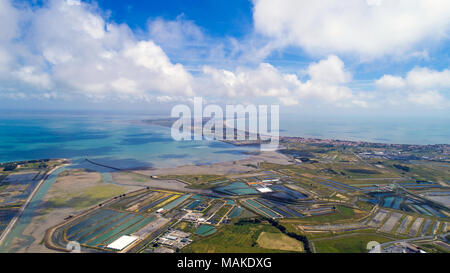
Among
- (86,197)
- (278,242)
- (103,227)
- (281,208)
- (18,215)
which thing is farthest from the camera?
(86,197)

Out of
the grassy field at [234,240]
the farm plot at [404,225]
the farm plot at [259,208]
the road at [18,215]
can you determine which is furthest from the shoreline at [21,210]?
the farm plot at [404,225]

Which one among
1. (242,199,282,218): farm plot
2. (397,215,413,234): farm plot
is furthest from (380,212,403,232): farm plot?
(242,199,282,218): farm plot

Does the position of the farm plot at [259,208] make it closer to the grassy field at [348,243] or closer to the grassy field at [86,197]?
the grassy field at [348,243]

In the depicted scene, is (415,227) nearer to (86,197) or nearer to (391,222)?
(391,222)

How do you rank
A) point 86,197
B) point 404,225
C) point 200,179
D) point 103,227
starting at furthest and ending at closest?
point 200,179 → point 86,197 → point 404,225 → point 103,227

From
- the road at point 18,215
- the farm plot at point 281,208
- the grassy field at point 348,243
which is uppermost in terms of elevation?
the road at point 18,215

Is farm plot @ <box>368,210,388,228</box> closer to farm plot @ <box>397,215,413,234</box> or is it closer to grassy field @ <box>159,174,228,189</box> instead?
farm plot @ <box>397,215,413,234</box>

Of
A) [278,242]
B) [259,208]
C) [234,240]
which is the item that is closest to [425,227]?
[278,242]
